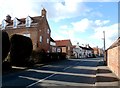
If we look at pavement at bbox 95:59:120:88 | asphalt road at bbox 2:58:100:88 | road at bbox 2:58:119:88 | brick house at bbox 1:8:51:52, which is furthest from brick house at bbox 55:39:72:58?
pavement at bbox 95:59:120:88

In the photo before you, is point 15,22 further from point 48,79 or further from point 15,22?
point 48,79

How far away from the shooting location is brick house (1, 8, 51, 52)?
52000 millimetres

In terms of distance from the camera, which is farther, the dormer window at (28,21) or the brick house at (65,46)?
the brick house at (65,46)

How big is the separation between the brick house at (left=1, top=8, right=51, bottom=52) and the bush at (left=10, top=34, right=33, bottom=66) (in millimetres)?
17561

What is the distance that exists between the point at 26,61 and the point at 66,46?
57.0m

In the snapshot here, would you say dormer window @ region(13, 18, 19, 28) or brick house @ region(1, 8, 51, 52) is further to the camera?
dormer window @ region(13, 18, 19, 28)

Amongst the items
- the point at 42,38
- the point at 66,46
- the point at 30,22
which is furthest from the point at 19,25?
the point at 66,46

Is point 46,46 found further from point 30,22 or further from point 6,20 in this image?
point 6,20

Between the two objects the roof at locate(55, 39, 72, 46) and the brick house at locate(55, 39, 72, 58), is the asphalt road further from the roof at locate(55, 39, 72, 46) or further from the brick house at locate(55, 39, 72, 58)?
the roof at locate(55, 39, 72, 46)

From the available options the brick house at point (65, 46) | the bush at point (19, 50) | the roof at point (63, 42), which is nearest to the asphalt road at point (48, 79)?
the bush at point (19, 50)

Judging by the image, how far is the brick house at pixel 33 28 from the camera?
52000 mm

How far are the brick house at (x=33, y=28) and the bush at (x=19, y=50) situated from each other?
17561 millimetres

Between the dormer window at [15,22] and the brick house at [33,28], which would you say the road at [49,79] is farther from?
the dormer window at [15,22]

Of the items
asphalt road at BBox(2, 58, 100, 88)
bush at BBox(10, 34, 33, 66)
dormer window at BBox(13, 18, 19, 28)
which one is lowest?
asphalt road at BBox(2, 58, 100, 88)
